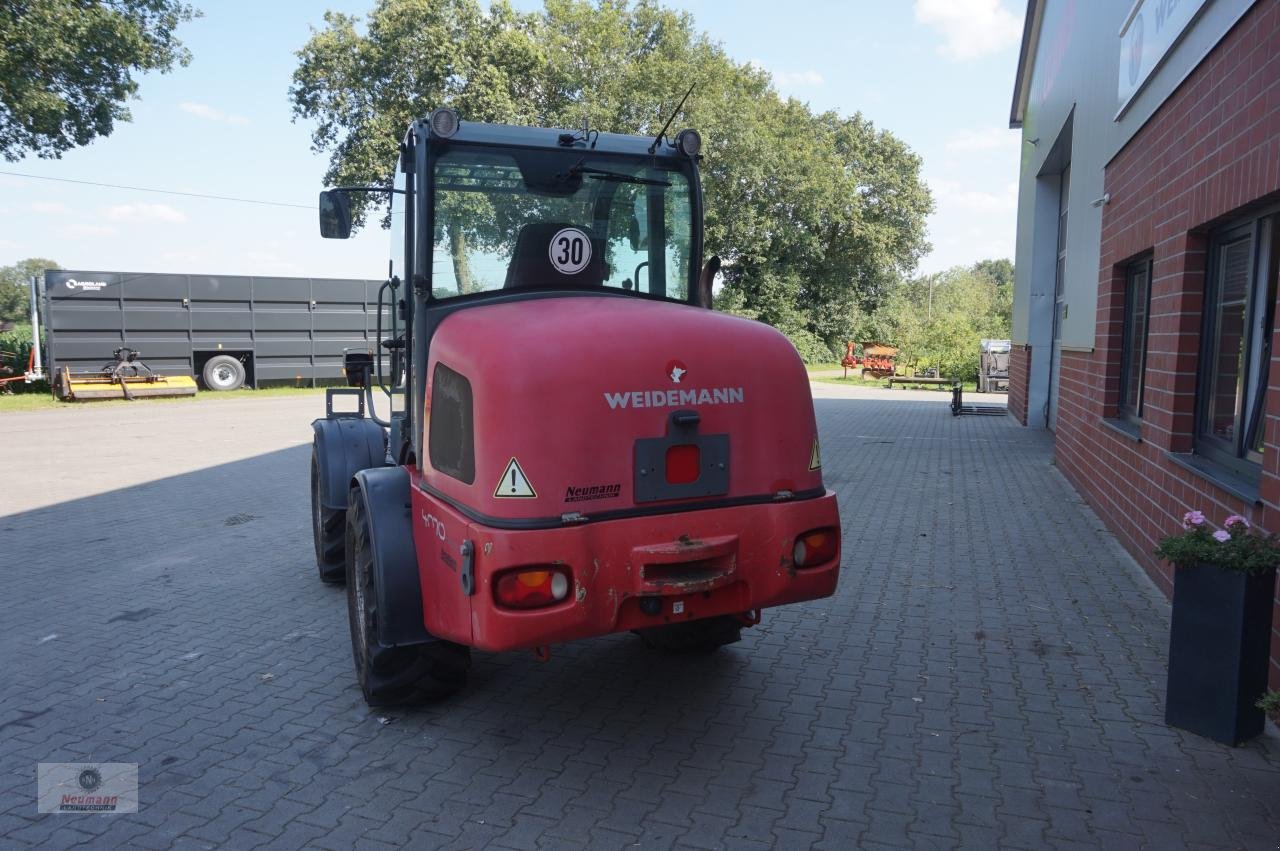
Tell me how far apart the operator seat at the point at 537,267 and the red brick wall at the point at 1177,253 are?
3331 mm

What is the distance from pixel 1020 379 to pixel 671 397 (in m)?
16.6

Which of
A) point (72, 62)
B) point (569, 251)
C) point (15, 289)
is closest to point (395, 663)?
point (569, 251)

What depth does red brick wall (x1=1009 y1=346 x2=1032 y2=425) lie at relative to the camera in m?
17.3

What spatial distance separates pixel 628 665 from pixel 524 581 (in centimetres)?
191

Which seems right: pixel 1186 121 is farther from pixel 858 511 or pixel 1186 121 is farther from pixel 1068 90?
pixel 1068 90

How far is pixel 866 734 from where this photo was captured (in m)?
4.20

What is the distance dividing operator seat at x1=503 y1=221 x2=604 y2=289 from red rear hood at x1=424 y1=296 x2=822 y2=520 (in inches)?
16.2

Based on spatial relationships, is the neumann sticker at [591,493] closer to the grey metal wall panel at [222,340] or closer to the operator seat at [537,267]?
the operator seat at [537,267]

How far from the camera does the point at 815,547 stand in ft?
13.1

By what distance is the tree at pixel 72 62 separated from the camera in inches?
726

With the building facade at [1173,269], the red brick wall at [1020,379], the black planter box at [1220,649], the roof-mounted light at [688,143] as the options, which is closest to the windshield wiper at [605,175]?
the roof-mounted light at [688,143]

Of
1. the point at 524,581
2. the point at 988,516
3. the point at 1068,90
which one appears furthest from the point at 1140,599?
the point at 1068,90

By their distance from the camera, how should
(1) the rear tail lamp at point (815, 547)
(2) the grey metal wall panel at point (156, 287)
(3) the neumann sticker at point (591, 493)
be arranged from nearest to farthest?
(3) the neumann sticker at point (591, 493) → (1) the rear tail lamp at point (815, 547) → (2) the grey metal wall panel at point (156, 287)

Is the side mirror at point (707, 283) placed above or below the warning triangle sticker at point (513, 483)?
above
